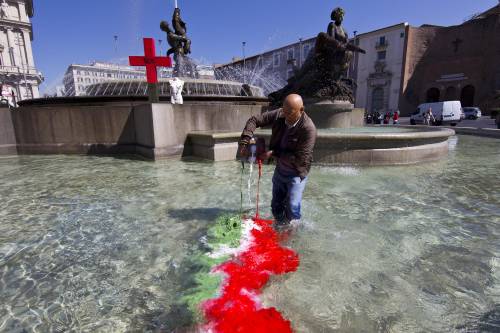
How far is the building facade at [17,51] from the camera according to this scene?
5725 centimetres

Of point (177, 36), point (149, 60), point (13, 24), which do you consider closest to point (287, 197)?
point (149, 60)

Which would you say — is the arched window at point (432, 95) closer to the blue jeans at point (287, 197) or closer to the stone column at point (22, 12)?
the blue jeans at point (287, 197)

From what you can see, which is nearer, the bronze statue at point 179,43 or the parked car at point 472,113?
the bronze statue at point 179,43

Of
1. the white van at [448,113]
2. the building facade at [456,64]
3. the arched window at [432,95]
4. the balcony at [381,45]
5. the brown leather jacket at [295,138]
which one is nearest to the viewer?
the brown leather jacket at [295,138]

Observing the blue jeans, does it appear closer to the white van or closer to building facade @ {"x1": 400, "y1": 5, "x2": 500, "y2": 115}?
the white van

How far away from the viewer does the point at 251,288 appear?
227 centimetres

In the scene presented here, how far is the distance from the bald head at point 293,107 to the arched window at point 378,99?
56.0m

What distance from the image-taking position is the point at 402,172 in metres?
6.42

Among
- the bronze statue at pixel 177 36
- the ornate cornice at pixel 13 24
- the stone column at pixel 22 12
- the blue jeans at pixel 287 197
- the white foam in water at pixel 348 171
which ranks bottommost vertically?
the white foam in water at pixel 348 171

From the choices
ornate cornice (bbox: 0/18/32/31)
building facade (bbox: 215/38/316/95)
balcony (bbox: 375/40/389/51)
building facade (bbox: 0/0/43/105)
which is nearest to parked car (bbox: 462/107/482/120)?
balcony (bbox: 375/40/389/51)

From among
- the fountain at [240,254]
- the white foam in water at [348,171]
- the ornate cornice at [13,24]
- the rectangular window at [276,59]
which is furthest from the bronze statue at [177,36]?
the ornate cornice at [13,24]

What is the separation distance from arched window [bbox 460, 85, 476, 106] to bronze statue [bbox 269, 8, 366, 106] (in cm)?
4538

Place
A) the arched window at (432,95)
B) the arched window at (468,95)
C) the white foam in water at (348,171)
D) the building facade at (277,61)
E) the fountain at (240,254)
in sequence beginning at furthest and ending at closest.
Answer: the building facade at (277,61) → the arched window at (432,95) → the arched window at (468,95) → the white foam in water at (348,171) → the fountain at (240,254)

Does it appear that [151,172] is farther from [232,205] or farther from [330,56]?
[330,56]
